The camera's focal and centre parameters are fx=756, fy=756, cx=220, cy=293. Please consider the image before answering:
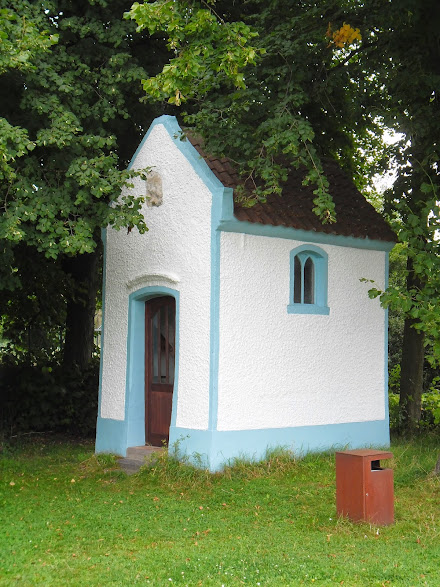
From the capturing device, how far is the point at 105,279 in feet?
41.9

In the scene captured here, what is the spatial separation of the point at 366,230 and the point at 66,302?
762cm

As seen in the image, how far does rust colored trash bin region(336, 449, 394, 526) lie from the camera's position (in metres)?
7.64

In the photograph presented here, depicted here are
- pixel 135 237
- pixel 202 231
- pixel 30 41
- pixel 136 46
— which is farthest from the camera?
pixel 136 46

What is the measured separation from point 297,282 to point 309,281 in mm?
273

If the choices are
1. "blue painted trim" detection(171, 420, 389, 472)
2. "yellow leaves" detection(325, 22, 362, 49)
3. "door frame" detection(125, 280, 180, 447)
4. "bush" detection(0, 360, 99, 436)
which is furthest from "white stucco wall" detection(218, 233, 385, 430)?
"bush" detection(0, 360, 99, 436)

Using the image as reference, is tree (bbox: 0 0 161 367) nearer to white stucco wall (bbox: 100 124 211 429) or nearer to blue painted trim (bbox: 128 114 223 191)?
white stucco wall (bbox: 100 124 211 429)

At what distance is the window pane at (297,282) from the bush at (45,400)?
5.96 meters

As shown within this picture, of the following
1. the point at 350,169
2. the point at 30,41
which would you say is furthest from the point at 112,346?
the point at 350,169

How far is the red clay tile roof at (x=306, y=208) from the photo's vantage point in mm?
11195

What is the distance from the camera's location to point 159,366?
478 inches

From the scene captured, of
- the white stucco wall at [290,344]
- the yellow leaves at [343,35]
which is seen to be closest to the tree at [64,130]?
the white stucco wall at [290,344]

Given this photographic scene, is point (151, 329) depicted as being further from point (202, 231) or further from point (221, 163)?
point (221, 163)

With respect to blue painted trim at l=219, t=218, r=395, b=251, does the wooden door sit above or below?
below

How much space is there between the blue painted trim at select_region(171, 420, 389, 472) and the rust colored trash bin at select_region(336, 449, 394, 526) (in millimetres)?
2925
